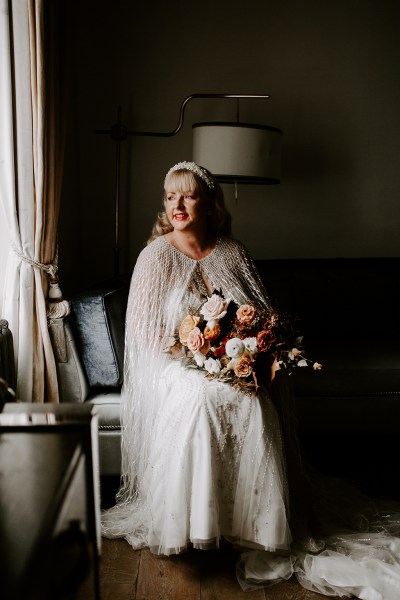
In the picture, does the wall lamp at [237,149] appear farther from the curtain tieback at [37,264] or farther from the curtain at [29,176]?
the curtain tieback at [37,264]

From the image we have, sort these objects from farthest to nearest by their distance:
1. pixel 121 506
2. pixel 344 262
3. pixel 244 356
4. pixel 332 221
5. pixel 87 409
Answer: pixel 332 221
pixel 344 262
pixel 121 506
pixel 244 356
pixel 87 409

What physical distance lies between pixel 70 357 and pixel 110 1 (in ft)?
8.04

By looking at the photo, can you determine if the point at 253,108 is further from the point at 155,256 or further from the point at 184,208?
the point at 155,256

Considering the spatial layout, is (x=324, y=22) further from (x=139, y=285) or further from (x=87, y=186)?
(x=139, y=285)

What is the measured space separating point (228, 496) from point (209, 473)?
0.15 m

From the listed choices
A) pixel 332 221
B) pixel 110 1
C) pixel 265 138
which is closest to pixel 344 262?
pixel 332 221

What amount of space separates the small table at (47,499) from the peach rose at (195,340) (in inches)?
34.7

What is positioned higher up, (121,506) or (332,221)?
(332,221)

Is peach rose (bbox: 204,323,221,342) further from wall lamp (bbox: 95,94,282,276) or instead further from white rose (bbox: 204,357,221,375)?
wall lamp (bbox: 95,94,282,276)

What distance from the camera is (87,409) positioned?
1503 millimetres

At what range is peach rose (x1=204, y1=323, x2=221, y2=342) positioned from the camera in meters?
2.37

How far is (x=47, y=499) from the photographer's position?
1.25 meters

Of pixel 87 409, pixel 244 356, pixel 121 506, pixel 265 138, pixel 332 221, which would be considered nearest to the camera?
pixel 87 409

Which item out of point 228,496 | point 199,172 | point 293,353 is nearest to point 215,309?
point 293,353
